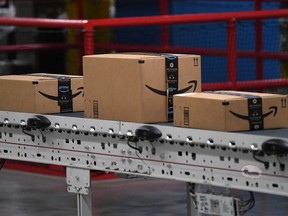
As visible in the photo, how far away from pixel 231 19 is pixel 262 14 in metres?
0.36

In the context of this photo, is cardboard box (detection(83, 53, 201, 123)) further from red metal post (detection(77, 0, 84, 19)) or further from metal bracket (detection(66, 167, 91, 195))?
red metal post (detection(77, 0, 84, 19))

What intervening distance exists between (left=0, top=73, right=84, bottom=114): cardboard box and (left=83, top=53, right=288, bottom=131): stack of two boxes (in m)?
0.40

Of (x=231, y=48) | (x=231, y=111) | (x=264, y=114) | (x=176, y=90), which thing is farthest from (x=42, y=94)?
(x=231, y=48)

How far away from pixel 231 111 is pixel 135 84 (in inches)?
27.2

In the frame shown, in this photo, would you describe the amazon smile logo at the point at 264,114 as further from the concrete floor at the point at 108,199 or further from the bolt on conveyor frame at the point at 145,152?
the concrete floor at the point at 108,199

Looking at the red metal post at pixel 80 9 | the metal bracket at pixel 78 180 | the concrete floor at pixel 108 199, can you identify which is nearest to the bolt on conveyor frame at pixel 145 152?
the metal bracket at pixel 78 180

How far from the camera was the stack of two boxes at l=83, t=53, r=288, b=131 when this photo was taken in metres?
5.98

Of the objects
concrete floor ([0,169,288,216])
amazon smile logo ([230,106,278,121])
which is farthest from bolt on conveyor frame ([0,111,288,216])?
concrete floor ([0,169,288,216])

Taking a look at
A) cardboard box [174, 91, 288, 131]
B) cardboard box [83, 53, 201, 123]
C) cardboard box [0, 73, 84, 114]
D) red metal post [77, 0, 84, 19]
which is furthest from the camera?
red metal post [77, 0, 84, 19]

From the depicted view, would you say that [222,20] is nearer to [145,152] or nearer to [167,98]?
[167,98]

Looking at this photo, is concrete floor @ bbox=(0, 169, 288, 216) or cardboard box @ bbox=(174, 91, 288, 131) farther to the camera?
concrete floor @ bbox=(0, 169, 288, 216)

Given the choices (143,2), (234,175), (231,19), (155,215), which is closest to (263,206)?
(155,215)

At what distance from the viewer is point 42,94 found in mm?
6957

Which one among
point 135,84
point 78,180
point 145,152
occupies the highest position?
point 135,84
